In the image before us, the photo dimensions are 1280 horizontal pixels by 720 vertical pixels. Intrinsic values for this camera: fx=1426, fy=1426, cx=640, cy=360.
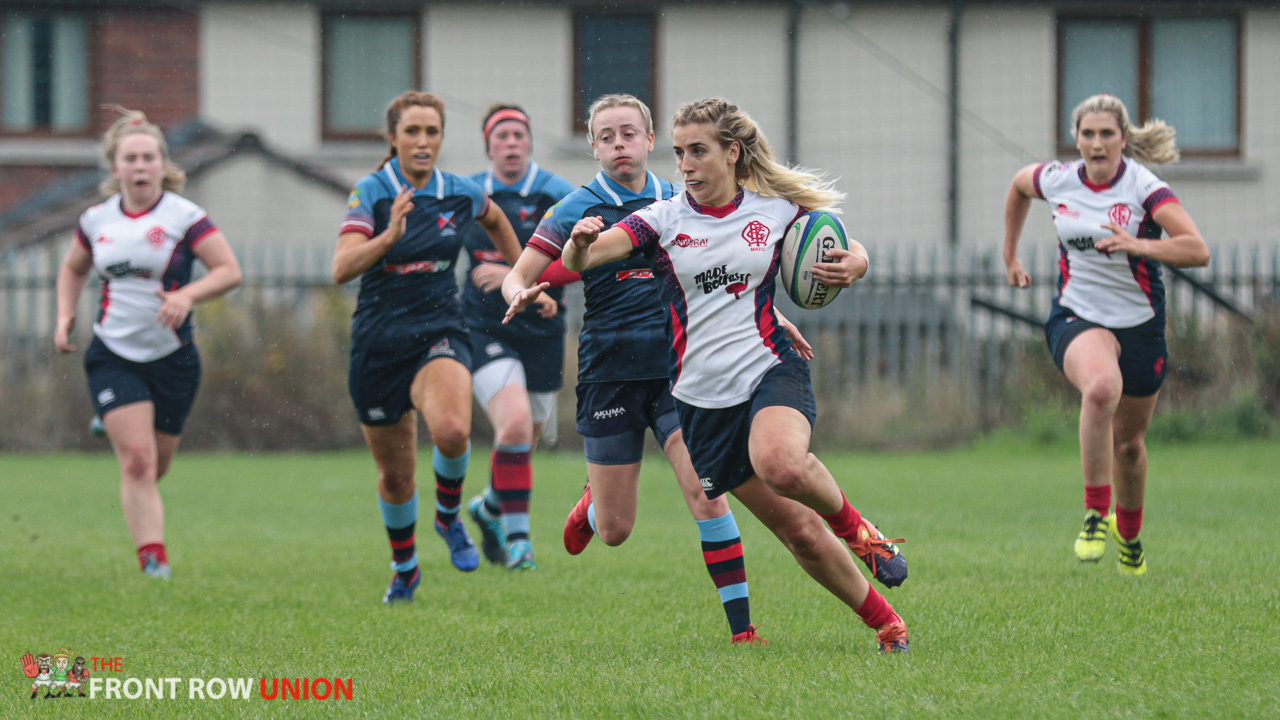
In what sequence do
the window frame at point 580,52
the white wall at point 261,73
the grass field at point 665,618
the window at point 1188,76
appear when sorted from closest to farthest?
1. the grass field at point 665,618
2. the window at point 1188,76
3. the window frame at point 580,52
4. the white wall at point 261,73

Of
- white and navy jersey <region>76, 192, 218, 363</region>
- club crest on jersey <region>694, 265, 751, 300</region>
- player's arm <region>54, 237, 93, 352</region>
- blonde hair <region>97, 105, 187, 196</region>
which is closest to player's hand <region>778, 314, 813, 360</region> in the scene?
club crest on jersey <region>694, 265, 751, 300</region>

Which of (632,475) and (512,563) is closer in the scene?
(632,475)

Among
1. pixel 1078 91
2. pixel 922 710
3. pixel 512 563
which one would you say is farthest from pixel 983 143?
pixel 922 710

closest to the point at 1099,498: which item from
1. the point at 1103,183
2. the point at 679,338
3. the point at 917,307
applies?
the point at 1103,183

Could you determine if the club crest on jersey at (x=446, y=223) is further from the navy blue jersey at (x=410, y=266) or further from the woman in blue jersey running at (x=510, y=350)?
the woman in blue jersey running at (x=510, y=350)

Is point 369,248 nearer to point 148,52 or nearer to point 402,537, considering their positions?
point 402,537

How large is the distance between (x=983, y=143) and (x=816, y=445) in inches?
210

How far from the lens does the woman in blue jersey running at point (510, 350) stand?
7.75 m

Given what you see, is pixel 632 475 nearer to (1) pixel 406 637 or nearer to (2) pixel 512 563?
(1) pixel 406 637

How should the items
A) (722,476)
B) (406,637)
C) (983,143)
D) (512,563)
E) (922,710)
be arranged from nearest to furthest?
(922,710) → (722,476) → (406,637) → (512,563) → (983,143)

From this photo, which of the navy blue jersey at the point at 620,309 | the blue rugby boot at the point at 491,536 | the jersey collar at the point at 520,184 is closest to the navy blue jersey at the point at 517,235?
the jersey collar at the point at 520,184

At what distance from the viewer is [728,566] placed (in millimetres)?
5258

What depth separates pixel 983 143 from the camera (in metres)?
17.8

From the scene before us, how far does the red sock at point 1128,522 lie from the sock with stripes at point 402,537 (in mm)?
3338
